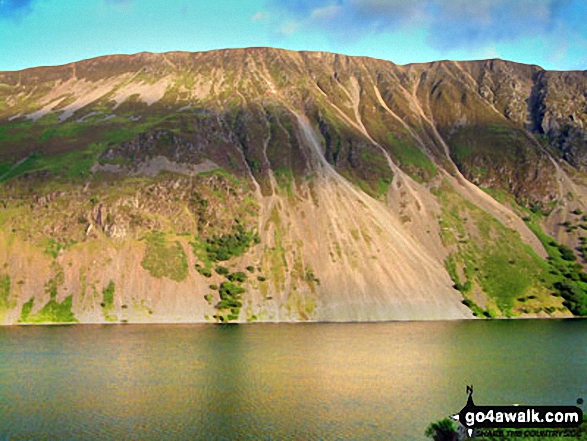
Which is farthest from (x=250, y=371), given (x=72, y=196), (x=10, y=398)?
(x=72, y=196)

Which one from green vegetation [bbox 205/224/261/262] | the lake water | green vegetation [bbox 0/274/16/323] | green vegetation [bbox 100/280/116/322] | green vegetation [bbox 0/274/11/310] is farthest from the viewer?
green vegetation [bbox 205/224/261/262]

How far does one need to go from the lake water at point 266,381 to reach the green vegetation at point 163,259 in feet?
118

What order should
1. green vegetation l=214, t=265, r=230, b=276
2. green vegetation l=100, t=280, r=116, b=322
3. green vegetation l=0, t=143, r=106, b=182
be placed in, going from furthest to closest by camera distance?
green vegetation l=0, t=143, r=106, b=182, green vegetation l=214, t=265, r=230, b=276, green vegetation l=100, t=280, r=116, b=322

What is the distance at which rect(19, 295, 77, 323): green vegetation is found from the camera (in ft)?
472

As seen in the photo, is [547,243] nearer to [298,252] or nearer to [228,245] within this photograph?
[298,252]

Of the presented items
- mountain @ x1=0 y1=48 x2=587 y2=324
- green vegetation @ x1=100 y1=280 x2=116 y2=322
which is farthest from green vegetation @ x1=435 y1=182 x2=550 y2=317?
green vegetation @ x1=100 y1=280 x2=116 y2=322

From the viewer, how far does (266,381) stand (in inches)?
2876

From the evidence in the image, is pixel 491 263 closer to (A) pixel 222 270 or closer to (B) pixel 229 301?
(A) pixel 222 270

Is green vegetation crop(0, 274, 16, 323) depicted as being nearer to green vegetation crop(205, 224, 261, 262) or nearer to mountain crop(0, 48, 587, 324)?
mountain crop(0, 48, 587, 324)

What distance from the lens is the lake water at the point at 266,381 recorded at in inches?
2133

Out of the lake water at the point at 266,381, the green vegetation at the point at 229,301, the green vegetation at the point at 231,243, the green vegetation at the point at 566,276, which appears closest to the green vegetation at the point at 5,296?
the lake water at the point at 266,381

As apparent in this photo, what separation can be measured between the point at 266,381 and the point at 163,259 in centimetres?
9281

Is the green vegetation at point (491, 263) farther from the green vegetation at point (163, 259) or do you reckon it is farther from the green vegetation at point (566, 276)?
the green vegetation at point (163, 259)

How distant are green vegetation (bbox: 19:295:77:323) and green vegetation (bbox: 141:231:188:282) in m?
20.6
